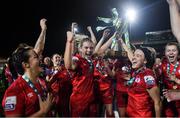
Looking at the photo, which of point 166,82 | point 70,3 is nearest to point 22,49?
point 166,82

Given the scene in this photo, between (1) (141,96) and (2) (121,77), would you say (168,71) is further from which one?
(2) (121,77)

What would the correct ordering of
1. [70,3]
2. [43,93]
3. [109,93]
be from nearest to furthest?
1. [43,93]
2. [109,93]
3. [70,3]

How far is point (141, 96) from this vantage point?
4418mm

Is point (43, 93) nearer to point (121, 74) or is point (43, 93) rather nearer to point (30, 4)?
point (121, 74)

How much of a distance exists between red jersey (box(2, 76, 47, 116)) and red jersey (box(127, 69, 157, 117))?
179 cm

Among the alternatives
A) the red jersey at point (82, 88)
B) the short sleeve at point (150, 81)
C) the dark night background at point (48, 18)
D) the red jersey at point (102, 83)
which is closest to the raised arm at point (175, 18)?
the short sleeve at point (150, 81)

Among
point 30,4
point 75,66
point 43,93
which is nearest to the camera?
point 43,93

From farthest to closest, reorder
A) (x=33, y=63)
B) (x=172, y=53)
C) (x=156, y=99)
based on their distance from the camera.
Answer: (x=172, y=53) < (x=156, y=99) < (x=33, y=63)

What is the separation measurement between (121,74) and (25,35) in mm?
12435

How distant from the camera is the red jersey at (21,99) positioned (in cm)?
277

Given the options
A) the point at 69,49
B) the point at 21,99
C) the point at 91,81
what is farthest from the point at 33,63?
the point at 91,81

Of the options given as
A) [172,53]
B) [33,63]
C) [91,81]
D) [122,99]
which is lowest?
[122,99]

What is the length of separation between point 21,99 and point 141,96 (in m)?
2.15

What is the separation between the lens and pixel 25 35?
57.2ft
